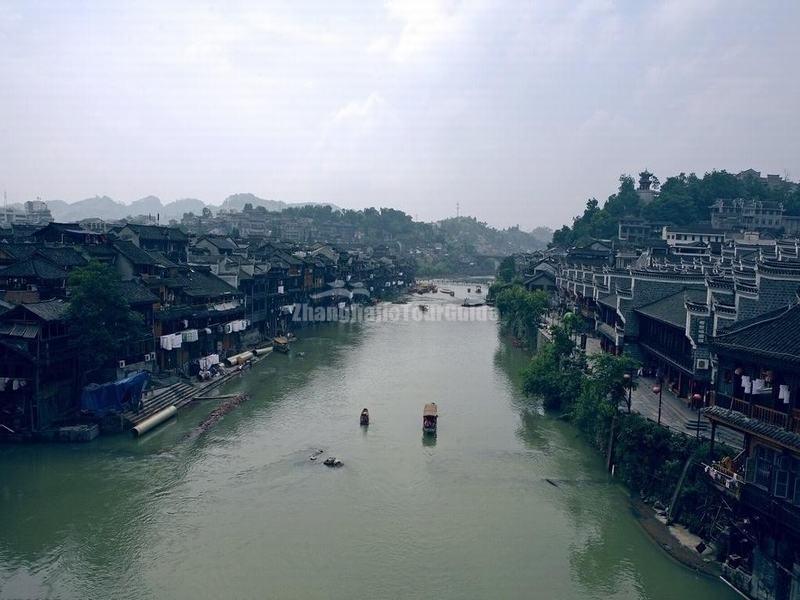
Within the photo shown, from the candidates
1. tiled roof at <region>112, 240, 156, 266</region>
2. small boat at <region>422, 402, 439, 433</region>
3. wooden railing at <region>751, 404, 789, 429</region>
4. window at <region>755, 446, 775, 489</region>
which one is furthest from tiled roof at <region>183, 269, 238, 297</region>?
window at <region>755, 446, 775, 489</region>

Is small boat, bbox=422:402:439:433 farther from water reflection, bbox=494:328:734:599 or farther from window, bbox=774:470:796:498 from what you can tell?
window, bbox=774:470:796:498

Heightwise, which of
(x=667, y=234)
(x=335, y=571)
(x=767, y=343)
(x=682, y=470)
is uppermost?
(x=667, y=234)

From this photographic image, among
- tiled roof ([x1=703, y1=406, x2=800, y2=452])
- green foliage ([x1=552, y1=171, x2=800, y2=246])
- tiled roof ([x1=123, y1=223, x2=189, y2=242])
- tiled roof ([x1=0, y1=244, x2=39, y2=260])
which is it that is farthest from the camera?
green foliage ([x1=552, y1=171, x2=800, y2=246])

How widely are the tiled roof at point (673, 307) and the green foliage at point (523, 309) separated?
2134 cm

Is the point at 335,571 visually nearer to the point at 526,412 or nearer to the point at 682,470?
the point at 682,470

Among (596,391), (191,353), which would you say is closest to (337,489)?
(596,391)

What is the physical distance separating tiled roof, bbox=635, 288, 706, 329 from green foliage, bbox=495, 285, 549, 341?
21339 millimetres

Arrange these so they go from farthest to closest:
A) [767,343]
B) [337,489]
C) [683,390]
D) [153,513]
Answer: [683,390]
[337,489]
[153,513]
[767,343]

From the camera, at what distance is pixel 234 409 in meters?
31.1

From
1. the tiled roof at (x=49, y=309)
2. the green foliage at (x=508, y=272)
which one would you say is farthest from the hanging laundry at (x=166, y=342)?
the green foliage at (x=508, y=272)

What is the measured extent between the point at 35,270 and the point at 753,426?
29003 mm

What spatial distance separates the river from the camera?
53.1 feet

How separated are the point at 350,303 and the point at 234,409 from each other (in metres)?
43.2

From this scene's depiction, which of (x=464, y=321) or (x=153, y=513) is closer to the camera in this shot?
(x=153, y=513)
